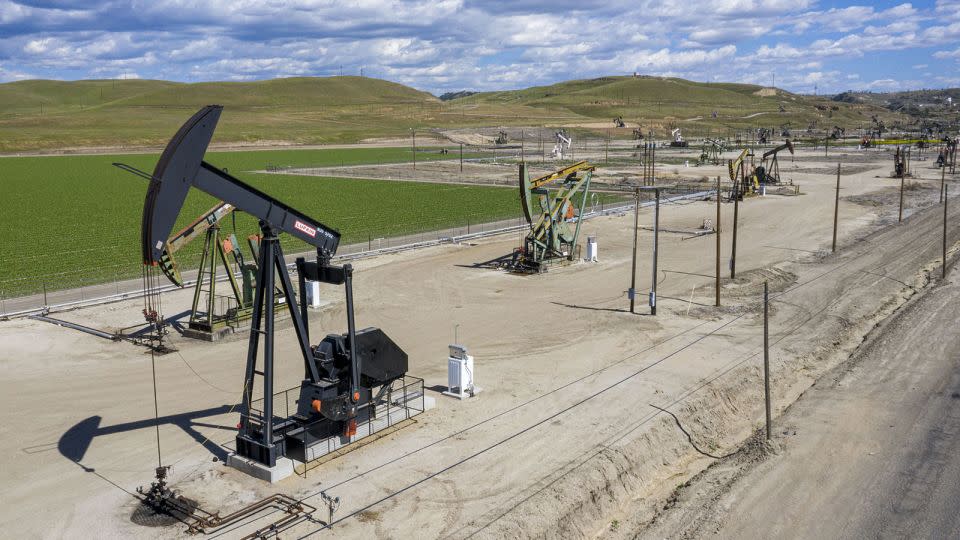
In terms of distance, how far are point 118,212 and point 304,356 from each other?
4844 cm

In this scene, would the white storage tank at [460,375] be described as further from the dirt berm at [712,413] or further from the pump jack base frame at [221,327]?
the pump jack base frame at [221,327]

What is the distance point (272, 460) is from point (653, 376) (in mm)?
10216

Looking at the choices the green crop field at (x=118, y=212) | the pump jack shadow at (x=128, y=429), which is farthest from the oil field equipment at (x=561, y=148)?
the pump jack shadow at (x=128, y=429)

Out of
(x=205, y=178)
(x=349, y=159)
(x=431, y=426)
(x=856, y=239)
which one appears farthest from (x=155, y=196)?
(x=349, y=159)

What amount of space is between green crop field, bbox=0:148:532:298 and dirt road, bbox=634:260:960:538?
90.9 ft

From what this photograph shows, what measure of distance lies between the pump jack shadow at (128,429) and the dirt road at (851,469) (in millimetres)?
9110

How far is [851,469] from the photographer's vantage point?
1683 cm

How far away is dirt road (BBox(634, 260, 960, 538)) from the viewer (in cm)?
1455

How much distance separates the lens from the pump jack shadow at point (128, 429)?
16641 mm

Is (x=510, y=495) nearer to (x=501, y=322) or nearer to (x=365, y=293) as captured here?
(x=501, y=322)

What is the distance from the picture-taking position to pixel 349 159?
382 ft

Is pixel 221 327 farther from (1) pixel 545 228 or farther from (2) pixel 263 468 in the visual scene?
(1) pixel 545 228

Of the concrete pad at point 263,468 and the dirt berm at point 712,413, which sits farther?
the concrete pad at point 263,468

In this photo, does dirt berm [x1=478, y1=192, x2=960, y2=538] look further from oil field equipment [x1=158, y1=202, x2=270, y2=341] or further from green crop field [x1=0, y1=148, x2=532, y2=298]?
green crop field [x1=0, y1=148, x2=532, y2=298]
